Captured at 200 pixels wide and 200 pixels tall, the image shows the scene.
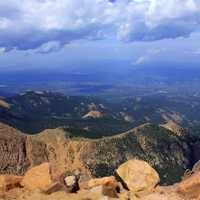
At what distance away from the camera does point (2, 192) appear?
1491 inches

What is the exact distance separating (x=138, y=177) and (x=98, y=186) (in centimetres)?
422

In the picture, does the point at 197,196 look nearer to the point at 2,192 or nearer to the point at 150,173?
the point at 150,173

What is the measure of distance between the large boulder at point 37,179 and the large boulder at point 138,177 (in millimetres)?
5411

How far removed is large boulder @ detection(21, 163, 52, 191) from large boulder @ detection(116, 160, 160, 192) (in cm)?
541

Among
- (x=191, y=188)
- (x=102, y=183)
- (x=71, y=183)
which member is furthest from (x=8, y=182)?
(x=191, y=188)

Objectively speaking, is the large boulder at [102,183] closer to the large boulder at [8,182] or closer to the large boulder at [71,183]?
the large boulder at [71,183]

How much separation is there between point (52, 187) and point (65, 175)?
3.58 m

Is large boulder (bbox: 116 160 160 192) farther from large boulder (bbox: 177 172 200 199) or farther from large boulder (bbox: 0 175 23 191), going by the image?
large boulder (bbox: 0 175 23 191)

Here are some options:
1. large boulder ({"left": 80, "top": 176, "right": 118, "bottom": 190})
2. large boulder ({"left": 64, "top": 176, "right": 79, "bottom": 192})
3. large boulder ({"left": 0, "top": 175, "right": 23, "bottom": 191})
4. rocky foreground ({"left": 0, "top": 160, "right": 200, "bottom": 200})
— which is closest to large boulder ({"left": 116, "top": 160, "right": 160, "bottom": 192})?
rocky foreground ({"left": 0, "top": 160, "right": 200, "bottom": 200})

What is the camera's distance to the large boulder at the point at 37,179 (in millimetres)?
39188

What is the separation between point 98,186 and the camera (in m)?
36.1

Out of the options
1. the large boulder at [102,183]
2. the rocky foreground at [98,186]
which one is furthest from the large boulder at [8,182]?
the large boulder at [102,183]

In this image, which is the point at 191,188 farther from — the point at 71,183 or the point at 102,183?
the point at 71,183

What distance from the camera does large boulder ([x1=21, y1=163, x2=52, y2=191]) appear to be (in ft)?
129
